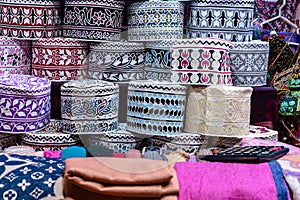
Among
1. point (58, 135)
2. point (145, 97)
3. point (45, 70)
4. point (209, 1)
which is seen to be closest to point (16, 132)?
point (58, 135)

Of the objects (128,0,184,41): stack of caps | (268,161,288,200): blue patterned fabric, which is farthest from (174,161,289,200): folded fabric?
(128,0,184,41): stack of caps

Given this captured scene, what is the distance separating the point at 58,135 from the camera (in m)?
1.37

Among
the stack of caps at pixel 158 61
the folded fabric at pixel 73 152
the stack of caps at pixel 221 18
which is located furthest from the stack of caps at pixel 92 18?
the folded fabric at pixel 73 152

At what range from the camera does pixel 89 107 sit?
1.30 m

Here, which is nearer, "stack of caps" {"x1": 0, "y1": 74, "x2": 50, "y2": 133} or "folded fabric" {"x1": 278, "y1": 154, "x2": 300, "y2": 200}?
"folded fabric" {"x1": 278, "y1": 154, "x2": 300, "y2": 200}

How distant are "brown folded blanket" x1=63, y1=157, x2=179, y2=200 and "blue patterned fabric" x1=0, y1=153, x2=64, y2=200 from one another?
4 centimetres

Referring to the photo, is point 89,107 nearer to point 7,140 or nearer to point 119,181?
point 7,140

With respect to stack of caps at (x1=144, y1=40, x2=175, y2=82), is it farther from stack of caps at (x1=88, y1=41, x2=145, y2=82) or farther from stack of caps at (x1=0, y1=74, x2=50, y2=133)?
stack of caps at (x1=0, y1=74, x2=50, y2=133)

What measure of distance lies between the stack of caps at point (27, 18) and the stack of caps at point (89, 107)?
26 cm

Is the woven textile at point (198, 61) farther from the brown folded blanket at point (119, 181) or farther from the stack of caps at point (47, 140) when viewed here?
the brown folded blanket at point (119, 181)

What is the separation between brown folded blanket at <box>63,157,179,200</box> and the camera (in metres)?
0.69

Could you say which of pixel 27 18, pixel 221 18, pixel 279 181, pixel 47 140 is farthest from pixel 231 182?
pixel 27 18

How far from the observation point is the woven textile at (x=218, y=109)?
50.9 inches

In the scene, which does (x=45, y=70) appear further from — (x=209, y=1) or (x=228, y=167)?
(x=228, y=167)
